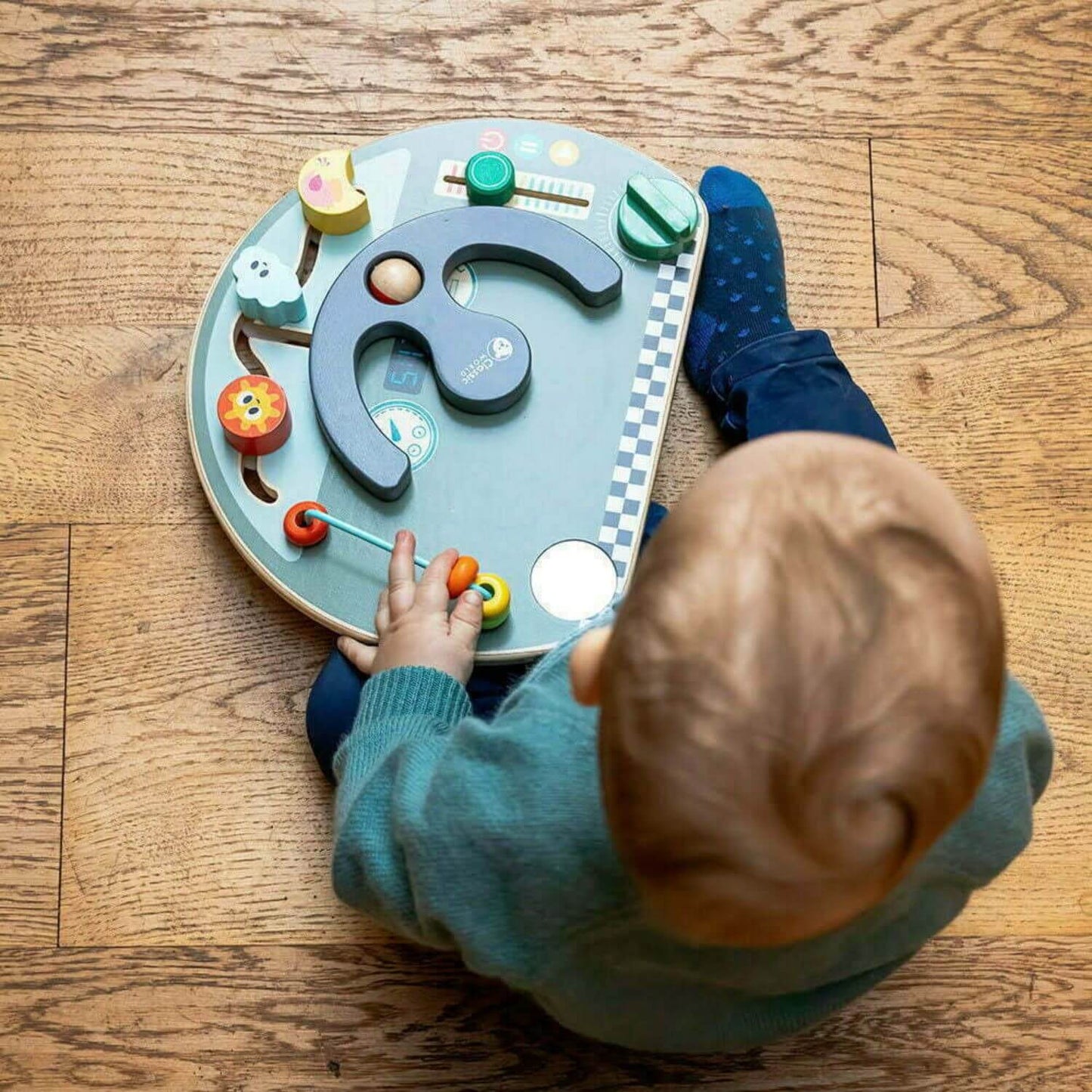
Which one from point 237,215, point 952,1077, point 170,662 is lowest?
point 952,1077

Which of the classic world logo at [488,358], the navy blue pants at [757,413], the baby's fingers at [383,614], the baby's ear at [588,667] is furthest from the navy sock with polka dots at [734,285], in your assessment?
the baby's ear at [588,667]

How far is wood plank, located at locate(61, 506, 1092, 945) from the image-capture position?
2.43ft

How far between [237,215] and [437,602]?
1.13 feet

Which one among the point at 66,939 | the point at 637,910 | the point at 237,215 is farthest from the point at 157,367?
the point at 637,910

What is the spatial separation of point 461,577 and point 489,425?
0.11 m

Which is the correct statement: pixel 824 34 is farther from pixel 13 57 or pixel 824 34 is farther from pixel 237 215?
pixel 13 57

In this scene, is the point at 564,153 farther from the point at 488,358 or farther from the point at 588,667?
the point at 588,667

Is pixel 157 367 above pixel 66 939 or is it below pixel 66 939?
above

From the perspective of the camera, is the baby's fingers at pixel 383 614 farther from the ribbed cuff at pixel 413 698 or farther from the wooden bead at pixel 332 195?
the wooden bead at pixel 332 195

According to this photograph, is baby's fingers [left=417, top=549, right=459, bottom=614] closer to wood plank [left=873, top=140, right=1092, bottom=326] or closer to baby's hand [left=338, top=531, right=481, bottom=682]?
baby's hand [left=338, top=531, right=481, bottom=682]

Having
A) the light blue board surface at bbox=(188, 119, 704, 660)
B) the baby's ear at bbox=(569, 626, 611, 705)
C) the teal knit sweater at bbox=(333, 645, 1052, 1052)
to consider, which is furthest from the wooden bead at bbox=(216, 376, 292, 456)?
the baby's ear at bbox=(569, 626, 611, 705)

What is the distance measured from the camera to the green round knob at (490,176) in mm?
758

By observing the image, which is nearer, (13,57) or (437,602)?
(437,602)

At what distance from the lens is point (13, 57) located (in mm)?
857
